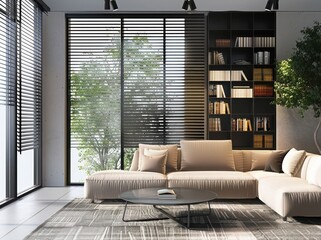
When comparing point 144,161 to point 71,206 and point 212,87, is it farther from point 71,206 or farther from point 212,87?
point 212,87

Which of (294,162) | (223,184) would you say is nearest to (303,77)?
(294,162)

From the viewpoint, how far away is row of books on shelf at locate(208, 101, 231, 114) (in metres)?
7.99

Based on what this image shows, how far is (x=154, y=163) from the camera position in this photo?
675 cm

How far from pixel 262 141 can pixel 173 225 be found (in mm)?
3495

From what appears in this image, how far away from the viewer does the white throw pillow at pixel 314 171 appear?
5504 millimetres

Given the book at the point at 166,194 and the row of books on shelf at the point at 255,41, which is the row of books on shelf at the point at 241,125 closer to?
the row of books on shelf at the point at 255,41

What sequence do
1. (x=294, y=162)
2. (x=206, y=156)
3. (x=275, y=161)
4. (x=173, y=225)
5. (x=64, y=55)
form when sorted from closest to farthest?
(x=173, y=225) < (x=294, y=162) < (x=275, y=161) < (x=206, y=156) < (x=64, y=55)

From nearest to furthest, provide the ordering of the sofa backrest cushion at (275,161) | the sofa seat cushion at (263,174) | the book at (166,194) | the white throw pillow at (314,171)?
the book at (166,194) → the white throw pillow at (314,171) → the sofa seat cushion at (263,174) → the sofa backrest cushion at (275,161)

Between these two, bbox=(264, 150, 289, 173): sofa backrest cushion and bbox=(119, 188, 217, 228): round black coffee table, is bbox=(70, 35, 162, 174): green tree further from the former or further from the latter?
bbox=(119, 188, 217, 228): round black coffee table

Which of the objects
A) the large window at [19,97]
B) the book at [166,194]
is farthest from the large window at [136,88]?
the book at [166,194]

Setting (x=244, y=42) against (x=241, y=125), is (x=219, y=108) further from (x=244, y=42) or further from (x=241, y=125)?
(x=244, y=42)

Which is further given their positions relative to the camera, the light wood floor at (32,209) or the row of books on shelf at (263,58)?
the row of books on shelf at (263,58)

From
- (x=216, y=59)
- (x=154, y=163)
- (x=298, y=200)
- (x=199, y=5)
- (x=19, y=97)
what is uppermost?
(x=199, y=5)

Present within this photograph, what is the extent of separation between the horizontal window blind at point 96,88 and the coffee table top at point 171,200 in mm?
2741
